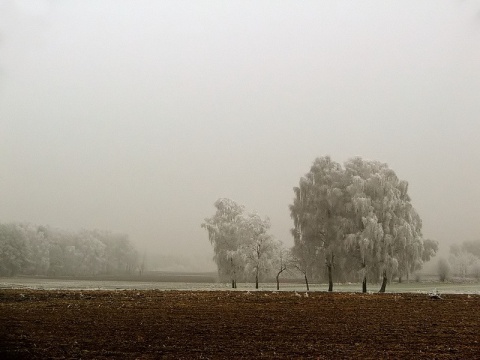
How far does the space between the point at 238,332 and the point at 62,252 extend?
6517 cm

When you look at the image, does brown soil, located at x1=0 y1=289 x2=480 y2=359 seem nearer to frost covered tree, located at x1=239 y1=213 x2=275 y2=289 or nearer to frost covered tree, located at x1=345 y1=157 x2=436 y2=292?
frost covered tree, located at x1=345 y1=157 x2=436 y2=292

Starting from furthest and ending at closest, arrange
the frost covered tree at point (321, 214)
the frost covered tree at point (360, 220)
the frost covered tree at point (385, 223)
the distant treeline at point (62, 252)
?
the distant treeline at point (62, 252)
the frost covered tree at point (321, 214)
the frost covered tree at point (360, 220)
the frost covered tree at point (385, 223)

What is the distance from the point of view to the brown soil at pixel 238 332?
41.9 ft

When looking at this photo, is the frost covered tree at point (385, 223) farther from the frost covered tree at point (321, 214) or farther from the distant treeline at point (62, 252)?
the distant treeline at point (62, 252)

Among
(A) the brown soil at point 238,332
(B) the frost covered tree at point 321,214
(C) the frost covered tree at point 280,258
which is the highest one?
(B) the frost covered tree at point 321,214

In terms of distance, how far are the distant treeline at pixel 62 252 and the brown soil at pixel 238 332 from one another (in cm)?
3417

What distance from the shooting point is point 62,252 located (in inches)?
2950

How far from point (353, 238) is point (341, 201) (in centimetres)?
366

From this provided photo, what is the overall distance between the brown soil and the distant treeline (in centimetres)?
3417

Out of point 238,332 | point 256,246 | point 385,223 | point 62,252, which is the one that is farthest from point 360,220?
point 62,252

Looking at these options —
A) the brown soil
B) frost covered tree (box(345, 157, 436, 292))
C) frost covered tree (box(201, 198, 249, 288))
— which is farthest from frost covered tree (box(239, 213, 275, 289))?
the brown soil

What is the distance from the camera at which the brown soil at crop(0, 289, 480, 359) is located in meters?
12.8

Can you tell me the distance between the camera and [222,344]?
1385cm

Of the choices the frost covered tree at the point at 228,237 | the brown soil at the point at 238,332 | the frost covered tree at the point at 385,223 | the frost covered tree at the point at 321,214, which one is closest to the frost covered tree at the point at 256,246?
the frost covered tree at the point at 228,237
